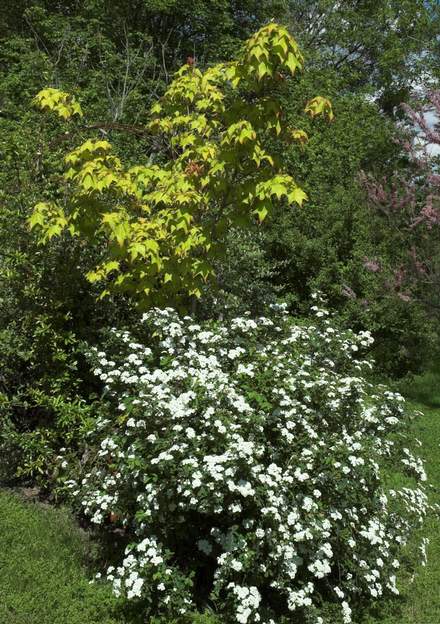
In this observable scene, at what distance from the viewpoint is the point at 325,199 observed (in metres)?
9.85

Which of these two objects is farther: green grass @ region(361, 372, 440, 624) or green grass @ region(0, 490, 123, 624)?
green grass @ region(361, 372, 440, 624)

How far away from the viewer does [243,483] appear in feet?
10.9

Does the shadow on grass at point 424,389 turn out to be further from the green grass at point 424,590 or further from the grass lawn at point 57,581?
the grass lawn at point 57,581

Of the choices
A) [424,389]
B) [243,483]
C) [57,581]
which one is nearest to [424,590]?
[243,483]

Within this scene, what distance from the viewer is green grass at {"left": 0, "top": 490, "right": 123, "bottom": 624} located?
3.36m

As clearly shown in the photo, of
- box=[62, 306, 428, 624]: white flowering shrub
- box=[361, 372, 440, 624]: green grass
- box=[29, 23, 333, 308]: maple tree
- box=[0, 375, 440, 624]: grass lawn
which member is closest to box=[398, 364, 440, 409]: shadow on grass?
box=[361, 372, 440, 624]: green grass

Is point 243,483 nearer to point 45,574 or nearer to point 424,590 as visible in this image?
point 45,574

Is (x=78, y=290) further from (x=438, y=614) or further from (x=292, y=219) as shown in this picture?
(x=292, y=219)

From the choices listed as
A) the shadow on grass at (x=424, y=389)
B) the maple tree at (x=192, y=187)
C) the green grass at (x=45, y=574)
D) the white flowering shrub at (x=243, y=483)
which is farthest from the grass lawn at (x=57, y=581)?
the shadow on grass at (x=424, y=389)

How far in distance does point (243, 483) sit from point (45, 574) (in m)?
1.23

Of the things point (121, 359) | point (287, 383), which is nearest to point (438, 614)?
point (287, 383)

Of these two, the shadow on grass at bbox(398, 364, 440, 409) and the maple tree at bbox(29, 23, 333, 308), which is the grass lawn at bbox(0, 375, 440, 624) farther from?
the shadow on grass at bbox(398, 364, 440, 409)

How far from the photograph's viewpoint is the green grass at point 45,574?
132 inches

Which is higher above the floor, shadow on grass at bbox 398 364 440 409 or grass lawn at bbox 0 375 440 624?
shadow on grass at bbox 398 364 440 409
